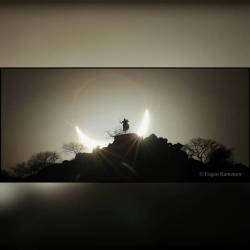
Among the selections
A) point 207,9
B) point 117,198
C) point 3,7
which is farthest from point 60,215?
point 207,9

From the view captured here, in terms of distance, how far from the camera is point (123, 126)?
2.34m

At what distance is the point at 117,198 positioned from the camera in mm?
2312

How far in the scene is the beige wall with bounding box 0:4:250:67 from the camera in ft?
7.90

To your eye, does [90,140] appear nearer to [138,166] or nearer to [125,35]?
[138,166]

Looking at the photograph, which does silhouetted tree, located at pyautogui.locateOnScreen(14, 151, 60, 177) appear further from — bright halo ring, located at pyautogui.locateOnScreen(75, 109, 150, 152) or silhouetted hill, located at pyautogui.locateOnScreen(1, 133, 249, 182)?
bright halo ring, located at pyautogui.locateOnScreen(75, 109, 150, 152)

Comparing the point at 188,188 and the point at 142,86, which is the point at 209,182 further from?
the point at 142,86

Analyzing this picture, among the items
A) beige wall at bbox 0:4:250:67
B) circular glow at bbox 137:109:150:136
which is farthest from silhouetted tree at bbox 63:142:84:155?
beige wall at bbox 0:4:250:67

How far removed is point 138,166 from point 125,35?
92 centimetres

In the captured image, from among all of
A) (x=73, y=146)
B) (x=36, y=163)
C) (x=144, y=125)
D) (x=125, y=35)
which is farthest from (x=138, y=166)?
(x=125, y=35)

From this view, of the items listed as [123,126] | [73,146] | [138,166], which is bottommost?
[138,166]

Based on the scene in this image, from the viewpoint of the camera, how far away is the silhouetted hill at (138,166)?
2322 millimetres

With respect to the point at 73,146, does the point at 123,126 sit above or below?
above

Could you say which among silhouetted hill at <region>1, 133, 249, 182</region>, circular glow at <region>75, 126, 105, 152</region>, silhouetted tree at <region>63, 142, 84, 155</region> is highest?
circular glow at <region>75, 126, 105, 152</region>

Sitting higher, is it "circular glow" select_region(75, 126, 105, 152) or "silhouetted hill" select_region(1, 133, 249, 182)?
"circular glow" select_region(75, 126, 105, 152)
